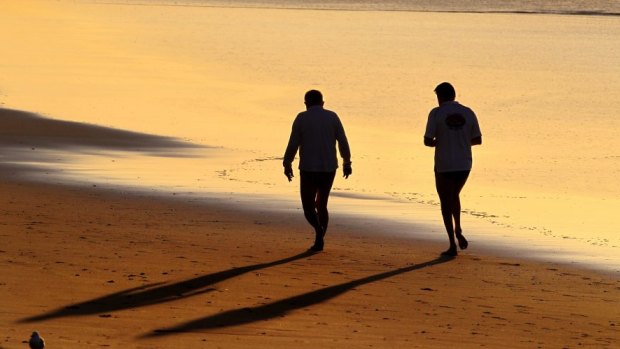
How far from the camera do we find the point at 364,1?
387 ft

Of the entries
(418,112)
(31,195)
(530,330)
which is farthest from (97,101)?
(530,330)

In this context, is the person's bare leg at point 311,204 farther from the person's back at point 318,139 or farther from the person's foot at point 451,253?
the person's foot at point 451,253

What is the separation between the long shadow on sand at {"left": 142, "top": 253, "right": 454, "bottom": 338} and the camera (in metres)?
8.98

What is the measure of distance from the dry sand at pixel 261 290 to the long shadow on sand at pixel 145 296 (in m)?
0.01

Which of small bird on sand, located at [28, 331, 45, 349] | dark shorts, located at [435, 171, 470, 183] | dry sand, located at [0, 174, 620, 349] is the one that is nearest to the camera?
small bird on sand, located at [28, 331, 45, 349]

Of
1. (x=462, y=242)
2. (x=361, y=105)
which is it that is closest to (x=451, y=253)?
(x=462, y=242)

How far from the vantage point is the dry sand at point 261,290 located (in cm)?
893

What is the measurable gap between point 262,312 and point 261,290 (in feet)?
2.78

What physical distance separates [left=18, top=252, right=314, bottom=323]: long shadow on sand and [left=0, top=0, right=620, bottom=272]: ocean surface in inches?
146

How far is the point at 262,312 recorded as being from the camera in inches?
377

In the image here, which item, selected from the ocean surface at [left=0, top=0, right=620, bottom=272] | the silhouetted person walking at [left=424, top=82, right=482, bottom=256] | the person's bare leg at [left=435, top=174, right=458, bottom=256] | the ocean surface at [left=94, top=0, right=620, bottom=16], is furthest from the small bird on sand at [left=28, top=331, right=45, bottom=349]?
the ocean surface at [left=94, top=0, right=620, bottom=16]

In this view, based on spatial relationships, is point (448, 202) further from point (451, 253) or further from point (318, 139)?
point (318, 139)

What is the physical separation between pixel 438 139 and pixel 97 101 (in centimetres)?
2021

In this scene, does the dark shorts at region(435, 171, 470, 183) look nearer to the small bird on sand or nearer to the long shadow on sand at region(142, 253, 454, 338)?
the long shadow on sand at region(142, 253, 454, 338)
